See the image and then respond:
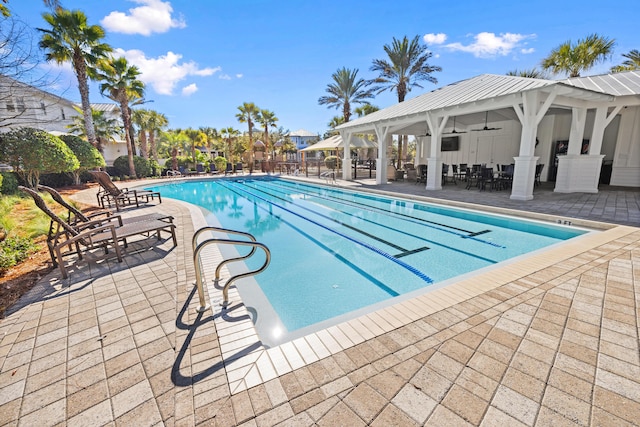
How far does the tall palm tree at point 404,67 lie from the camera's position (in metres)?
17.5

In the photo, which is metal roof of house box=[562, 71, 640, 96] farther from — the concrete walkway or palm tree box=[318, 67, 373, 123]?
palm tree box=[318, 67, 373, 123]

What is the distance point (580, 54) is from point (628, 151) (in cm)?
768

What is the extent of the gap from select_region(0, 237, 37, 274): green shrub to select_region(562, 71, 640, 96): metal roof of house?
579 inches

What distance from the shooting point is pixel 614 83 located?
993 centimetres

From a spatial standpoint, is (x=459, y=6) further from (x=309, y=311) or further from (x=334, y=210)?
(x=309, y=311)

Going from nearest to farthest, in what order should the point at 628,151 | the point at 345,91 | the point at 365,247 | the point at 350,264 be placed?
the point at 350,264 → the point at 365,247 → the point at 628,151 → the point at 345,91

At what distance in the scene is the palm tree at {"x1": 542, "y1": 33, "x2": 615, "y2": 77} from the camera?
14.2m

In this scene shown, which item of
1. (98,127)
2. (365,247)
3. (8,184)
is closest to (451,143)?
(365,247)

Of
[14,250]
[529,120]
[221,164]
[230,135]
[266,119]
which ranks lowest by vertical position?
[14,250]

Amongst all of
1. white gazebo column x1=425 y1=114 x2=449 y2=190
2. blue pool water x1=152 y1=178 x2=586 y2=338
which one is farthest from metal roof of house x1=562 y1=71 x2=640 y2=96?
blue pool water x1=152 y1=178 x2=586 y2=338

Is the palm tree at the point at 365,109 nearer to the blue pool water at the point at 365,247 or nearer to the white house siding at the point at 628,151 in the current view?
the white house siding at the point at 628,151

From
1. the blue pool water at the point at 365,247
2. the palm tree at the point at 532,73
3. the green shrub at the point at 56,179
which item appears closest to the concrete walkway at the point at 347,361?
the blue pool water at the point at 365,247

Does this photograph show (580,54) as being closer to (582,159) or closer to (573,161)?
(582,159)

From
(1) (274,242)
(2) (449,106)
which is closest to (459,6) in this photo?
(2) (449,106)
